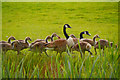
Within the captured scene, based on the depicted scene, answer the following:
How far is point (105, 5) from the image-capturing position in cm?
200

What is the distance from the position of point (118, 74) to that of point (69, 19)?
0.74m

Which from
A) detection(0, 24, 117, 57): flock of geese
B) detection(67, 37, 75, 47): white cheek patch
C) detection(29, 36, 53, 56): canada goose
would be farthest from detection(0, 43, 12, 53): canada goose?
detection(67, 37, 75, 47): white cheek patch

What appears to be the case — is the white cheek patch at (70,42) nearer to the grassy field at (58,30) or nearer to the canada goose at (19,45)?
the grassy field at (58,30)

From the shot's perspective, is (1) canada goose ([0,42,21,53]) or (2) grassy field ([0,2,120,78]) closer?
(2) grassy field ([0,2,120,78])

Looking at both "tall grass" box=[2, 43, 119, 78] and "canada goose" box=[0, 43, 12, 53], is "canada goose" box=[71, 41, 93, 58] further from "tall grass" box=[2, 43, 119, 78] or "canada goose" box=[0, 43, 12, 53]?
"canada goose" box=[0, 43, 12, 53]

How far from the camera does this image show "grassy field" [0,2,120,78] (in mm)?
1685

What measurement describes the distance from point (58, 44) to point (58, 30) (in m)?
0.21

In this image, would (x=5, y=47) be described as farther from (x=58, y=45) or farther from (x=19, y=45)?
(x=58, y=45)

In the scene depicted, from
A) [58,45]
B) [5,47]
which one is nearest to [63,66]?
[58,45]

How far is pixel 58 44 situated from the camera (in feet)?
5.78

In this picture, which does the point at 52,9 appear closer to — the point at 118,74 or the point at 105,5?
the point at 105,5

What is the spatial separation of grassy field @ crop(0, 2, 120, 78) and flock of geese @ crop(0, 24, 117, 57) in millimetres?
47

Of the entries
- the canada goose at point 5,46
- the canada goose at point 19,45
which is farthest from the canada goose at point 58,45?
the canada goose at point 5,46

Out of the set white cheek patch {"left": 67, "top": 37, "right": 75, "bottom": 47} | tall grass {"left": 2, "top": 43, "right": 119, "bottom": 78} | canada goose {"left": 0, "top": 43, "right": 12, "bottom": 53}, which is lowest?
tall grass {"left": 2, "top": 43, "right": 119, "bottom": 78}
